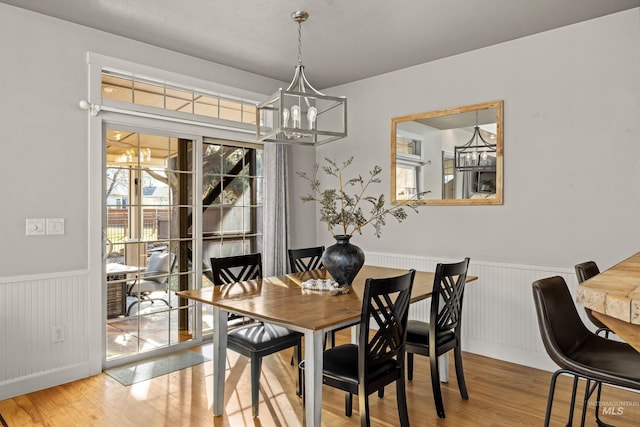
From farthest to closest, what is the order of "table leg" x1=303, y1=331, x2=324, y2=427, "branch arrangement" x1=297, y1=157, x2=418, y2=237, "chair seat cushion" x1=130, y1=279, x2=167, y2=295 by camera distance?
"branch arrangement" x1=297, y1=157, x2=418, y2=237
"chair seat cushion" x1=130, y1=279, x2=167, y2=295
"table leg" x1=303, y1=331, x2=324, y2=427

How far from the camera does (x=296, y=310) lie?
2219mm

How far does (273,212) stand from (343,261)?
6.37 ft

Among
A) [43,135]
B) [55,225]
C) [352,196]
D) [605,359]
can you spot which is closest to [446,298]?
[605,359]

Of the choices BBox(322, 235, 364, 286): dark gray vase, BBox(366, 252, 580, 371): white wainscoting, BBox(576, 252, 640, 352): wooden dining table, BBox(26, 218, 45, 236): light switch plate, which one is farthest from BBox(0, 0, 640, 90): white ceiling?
BBox(576, 252, 640, 352): wooden dining table

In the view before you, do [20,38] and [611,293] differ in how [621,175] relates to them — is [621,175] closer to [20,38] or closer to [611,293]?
[611,293]

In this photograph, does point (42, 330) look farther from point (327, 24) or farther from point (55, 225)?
point (327, 24)

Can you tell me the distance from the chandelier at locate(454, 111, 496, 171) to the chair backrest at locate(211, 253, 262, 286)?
204 cm

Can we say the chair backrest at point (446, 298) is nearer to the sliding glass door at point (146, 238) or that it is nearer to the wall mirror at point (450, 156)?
the wall mirror at point (450, 156)

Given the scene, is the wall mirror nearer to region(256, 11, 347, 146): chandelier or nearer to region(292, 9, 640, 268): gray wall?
region(292, 9, 640, 268): gray wall

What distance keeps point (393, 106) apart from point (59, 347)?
143 inches

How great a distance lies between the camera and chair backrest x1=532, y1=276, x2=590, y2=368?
171cm

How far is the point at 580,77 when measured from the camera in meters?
3.29

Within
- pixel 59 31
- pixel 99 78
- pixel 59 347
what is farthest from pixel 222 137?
pixel 59 347

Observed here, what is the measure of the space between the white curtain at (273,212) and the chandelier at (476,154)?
1819 millimetres
